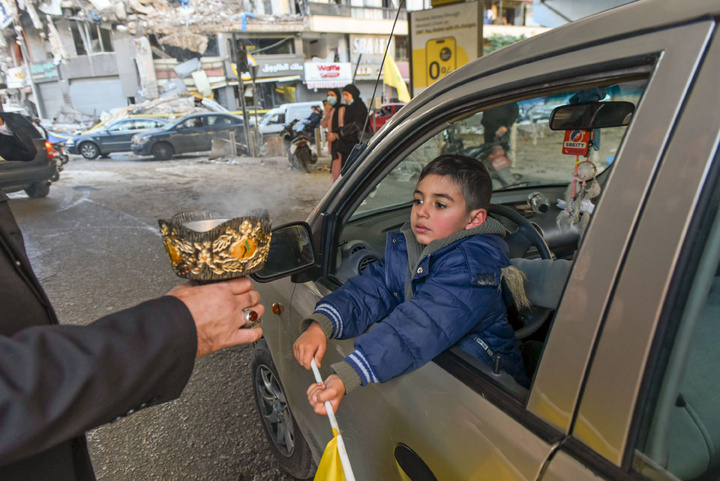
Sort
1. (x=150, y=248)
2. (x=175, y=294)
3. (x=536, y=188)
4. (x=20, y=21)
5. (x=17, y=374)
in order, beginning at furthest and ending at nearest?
(x=20, y=21)
(x=150, y=248)
(x=536, y=188)
(x=175, y=294)
(x=17, y=374)

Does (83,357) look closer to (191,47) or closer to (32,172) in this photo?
(32,172)

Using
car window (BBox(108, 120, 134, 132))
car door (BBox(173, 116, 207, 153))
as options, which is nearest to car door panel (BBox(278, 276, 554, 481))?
car door (BBox(173, 116, 207, 153))

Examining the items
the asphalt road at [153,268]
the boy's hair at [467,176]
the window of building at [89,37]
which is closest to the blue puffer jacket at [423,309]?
the boy's hair at [467,176]

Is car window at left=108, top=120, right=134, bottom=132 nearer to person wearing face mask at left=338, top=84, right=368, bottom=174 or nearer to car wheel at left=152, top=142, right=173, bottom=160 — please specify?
car wheel at left=152, top=142, right=173, bottom=160

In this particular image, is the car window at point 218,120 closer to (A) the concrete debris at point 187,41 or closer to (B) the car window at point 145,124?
(B) the car window at point 145,124

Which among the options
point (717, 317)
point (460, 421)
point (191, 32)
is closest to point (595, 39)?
point (717, 317)

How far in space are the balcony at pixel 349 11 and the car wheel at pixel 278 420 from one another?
3142 cm

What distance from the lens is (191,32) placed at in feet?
99.1

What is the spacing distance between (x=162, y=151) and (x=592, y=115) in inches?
627

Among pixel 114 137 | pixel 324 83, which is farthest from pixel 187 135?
pixel 324 83

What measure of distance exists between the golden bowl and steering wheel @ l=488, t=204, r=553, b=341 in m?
1.01

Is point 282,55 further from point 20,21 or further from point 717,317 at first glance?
point 717,317

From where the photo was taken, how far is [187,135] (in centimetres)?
1530

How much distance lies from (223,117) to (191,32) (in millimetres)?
18777
